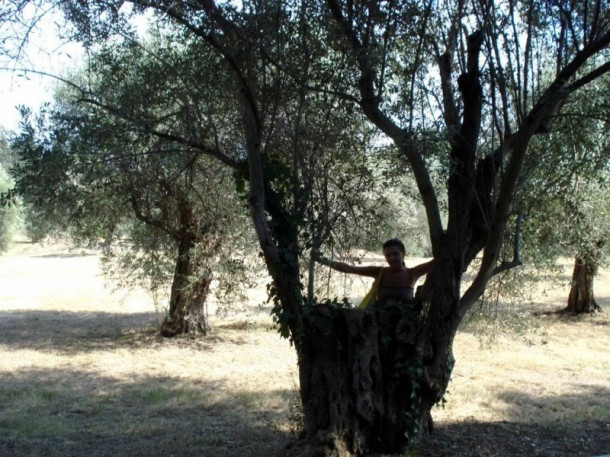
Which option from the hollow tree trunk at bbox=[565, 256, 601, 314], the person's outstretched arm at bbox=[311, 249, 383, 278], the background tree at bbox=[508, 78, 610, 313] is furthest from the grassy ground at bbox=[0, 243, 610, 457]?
the background tree at bbox=[508, 78, 610, 313]

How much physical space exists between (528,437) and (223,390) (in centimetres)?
548

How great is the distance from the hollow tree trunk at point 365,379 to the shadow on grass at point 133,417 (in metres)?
1.06

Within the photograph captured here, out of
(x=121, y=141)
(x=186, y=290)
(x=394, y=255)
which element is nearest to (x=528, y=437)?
(x=394, y=255)

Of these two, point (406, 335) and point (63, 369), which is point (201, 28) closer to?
point (406, 335)

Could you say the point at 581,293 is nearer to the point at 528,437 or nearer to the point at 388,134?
the point at 528,437

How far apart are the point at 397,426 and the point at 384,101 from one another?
290cm

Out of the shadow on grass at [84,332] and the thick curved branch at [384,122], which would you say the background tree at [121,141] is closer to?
the thick curved branch at [384,122]

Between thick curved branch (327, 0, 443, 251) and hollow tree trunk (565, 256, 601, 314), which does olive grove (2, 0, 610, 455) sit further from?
→ hollow tree trunk (565, 256, 601, 314)

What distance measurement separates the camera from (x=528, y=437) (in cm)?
628

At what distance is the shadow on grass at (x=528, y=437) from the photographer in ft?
18.6

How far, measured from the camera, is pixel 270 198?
17.6 ft

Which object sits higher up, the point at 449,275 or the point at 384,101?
the point at 384,101

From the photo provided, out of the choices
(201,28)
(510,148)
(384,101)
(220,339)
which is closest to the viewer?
(201,28)

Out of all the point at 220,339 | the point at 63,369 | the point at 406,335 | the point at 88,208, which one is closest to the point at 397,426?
the point at 406,335
